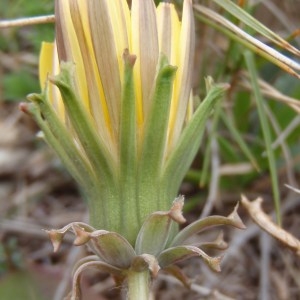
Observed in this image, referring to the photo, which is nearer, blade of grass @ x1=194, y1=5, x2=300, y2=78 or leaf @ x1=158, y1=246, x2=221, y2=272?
leaf @ x1=158, y1=246, x2=221, y2=272

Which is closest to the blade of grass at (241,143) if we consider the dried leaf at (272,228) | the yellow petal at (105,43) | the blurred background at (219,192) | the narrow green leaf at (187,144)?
the blurred background at (219,192)

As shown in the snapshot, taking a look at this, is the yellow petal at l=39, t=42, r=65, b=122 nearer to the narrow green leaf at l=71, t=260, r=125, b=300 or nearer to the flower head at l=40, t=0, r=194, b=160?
the flower head at l=40, t=0, r=194, b=160

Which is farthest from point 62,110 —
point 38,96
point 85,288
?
point 85,288

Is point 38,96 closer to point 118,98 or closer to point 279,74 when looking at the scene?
point 118,98

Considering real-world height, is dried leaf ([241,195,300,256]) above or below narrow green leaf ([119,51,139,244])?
below

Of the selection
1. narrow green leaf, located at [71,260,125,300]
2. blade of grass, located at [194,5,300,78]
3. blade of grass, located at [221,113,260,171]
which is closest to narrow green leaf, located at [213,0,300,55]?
blade of grass, located at [194,5,300,78]

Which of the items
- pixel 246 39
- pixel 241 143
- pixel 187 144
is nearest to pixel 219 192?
pixel 241 143

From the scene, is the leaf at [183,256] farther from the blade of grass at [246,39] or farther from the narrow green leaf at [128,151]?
the blade of grass at [246,39]
